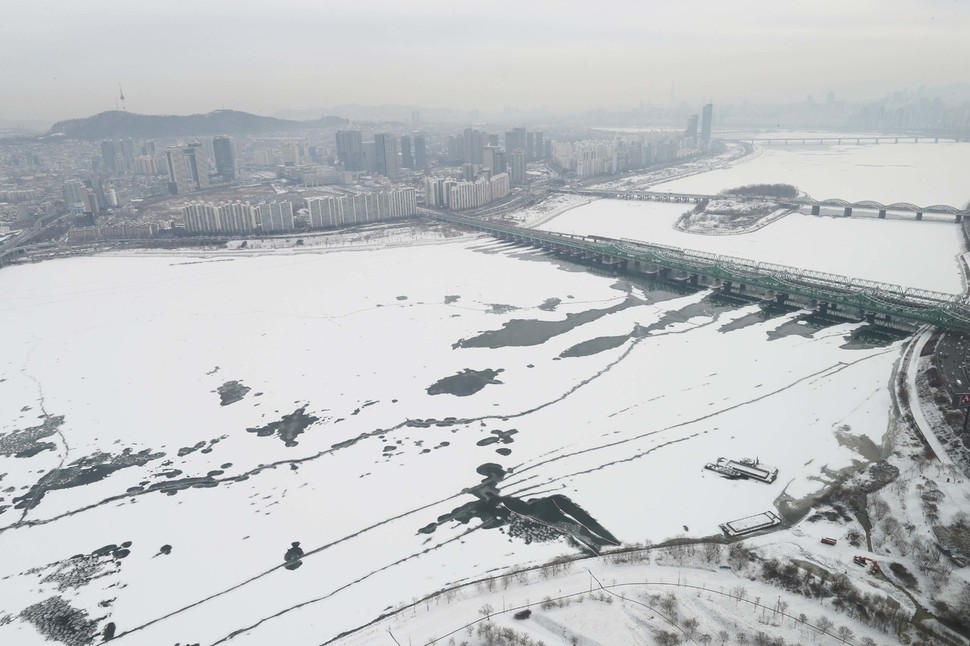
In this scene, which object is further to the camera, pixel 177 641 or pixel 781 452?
pixel 781 452

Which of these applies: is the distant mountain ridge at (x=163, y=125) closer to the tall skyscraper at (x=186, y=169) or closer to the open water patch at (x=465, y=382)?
the tall skyscraper at (x=186, y=169)

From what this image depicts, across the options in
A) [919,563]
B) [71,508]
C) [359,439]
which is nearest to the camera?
[919,563]

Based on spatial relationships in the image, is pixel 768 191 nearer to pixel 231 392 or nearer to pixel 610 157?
pixel 610 157

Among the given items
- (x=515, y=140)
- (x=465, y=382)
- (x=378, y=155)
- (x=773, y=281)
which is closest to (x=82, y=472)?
(x=465, y=382)

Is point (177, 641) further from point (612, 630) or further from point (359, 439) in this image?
point (612, 630)

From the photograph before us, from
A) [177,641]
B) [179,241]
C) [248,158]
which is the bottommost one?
[177,641]

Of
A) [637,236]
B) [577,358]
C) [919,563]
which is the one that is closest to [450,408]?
[577,358]

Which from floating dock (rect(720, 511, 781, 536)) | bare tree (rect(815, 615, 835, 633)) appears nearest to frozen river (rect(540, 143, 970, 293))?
floating dock (rect(720, 511, 781, 536))
